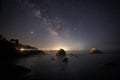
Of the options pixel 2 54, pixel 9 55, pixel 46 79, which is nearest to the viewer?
pixel 46 79

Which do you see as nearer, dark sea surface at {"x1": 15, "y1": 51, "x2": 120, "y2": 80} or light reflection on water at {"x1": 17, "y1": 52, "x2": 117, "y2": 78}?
dark sea surface at {"x1": 15, "y1": 51, "x2": 120, "y2": 80}

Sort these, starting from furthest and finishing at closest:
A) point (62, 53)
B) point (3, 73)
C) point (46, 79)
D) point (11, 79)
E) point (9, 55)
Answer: point (62, 53), point (9, 55), point (46, 79), point (3, 73), point (11, 79)

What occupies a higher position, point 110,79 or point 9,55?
point 9,55

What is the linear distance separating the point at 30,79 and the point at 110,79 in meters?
27.8

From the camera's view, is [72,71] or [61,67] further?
[61,67]

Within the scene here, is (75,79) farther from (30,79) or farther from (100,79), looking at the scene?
(30,79)

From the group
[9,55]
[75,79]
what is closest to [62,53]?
[9,55]

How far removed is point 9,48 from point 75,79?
64579 millimetres

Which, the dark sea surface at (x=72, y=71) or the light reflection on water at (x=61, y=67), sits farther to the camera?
the light reflection on water at (x=61, y=67)

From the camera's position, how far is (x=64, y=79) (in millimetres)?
34875

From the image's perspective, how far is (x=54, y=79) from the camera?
34.9m

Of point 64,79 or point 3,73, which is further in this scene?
point 64,79

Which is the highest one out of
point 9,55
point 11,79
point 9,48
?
point 9,48

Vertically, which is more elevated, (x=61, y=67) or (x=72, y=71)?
(x=61, y=67)
